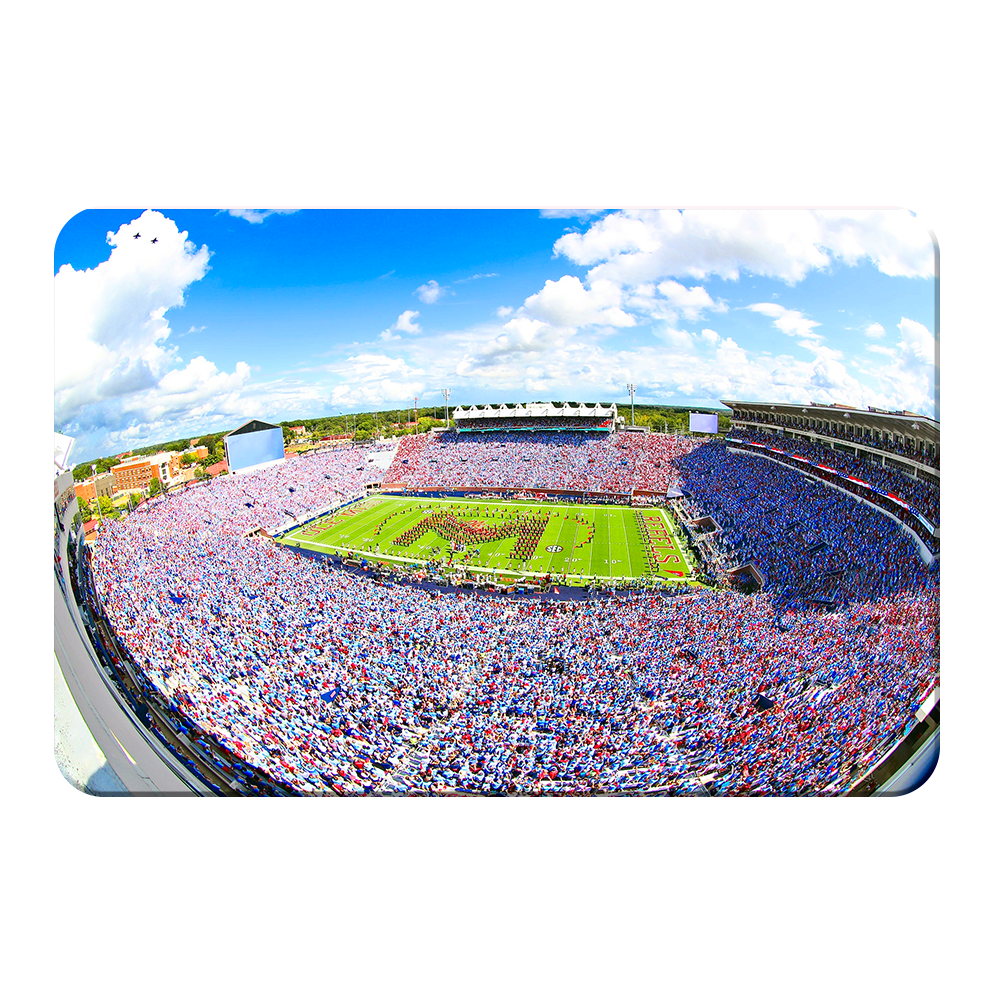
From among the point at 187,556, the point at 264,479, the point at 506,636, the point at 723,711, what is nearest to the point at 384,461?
the point at 264,479

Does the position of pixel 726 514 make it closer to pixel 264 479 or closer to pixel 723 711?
pixel 723 711

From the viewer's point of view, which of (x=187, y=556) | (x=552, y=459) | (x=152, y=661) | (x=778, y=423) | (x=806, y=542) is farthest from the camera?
(x=552, y=459)

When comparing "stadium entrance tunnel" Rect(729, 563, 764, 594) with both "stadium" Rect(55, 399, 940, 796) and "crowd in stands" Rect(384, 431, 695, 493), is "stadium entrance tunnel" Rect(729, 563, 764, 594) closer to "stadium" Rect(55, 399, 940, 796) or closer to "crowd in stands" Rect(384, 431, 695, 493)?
"stadium" Rect(55, 399, 940, 796)

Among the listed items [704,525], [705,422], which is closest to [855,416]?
[704,525]

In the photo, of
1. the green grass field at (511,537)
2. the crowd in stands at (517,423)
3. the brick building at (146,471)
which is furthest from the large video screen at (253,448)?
the crowd in stands at (517,423)

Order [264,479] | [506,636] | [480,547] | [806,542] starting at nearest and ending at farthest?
[506,636] < [806,542] < [480,547] < [264,479]

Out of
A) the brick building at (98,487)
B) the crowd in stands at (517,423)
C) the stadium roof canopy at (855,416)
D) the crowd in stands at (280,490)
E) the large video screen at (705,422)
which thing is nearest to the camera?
the stadium roof canopy at (855,416)

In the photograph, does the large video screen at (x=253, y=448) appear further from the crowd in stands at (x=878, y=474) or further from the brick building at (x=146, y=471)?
the crowd in stands at (x=878, y=474)

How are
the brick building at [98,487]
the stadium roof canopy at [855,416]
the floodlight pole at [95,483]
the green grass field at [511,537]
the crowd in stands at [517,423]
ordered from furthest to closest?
the crowd in stands at [517,423] < the green grass field at [511,537] < the floodlight pole at [95,483] < the brick building at [98,487] < the stadium roof canopy at [855,416]
